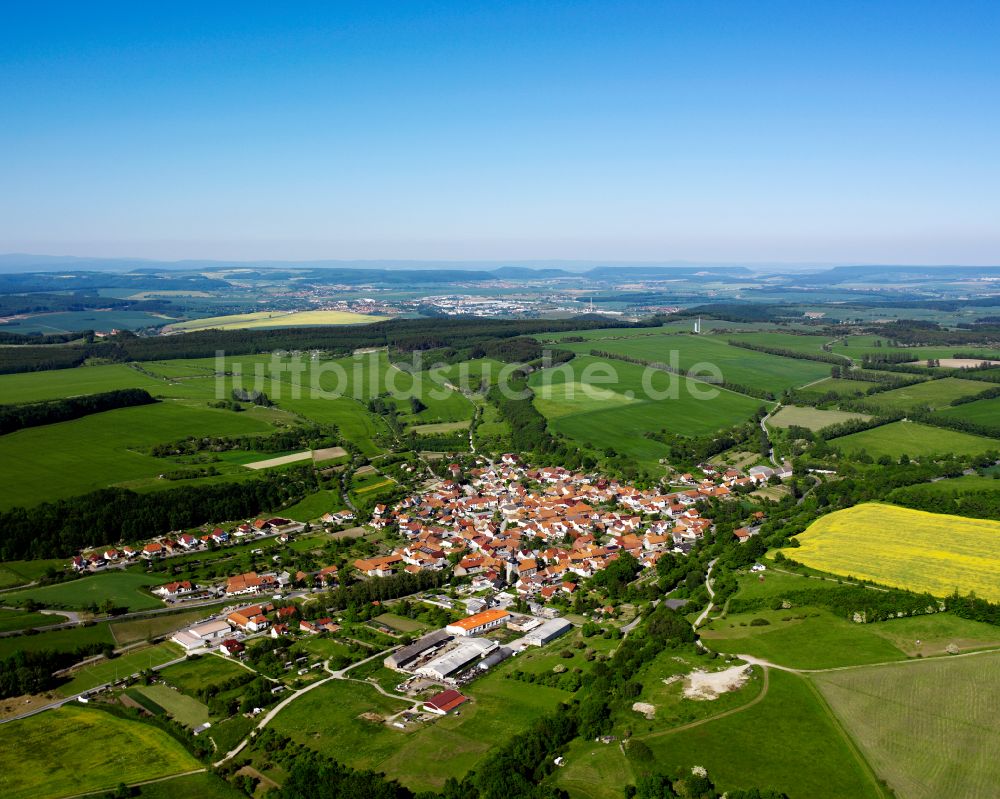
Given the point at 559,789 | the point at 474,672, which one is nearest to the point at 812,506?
the point at 474,672

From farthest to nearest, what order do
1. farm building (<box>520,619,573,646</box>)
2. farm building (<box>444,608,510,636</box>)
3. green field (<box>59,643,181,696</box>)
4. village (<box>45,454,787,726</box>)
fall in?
1. farm building (<box>444,608,510,636</box>)
2. farm building (<box>520,619,573,646</box>)
3. village (<box>45,454,787,726</box>)
4. green field (<box>59,643,181,696</box>)

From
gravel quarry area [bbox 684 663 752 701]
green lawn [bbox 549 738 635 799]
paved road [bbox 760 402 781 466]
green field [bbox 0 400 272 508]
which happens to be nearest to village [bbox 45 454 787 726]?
paved road [bbox 760 402 781 466]

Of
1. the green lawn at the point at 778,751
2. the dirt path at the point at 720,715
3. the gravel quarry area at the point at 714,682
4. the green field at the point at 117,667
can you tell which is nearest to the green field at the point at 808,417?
the gravel quarry area at the point at 714,682

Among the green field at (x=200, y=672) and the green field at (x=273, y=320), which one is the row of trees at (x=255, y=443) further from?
the green field at (x=273, y=320)

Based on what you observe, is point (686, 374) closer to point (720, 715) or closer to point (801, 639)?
point (801, 639)

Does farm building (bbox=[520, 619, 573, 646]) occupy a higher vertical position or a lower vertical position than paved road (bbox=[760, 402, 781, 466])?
lower

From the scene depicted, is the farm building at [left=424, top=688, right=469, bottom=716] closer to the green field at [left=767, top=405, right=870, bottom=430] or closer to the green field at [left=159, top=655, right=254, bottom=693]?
the green field at [left=159, top=655, right=254, bottom=693]

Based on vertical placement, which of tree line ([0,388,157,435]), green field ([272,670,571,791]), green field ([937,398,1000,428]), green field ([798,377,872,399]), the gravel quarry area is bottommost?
green field ([272,670,571,791])
